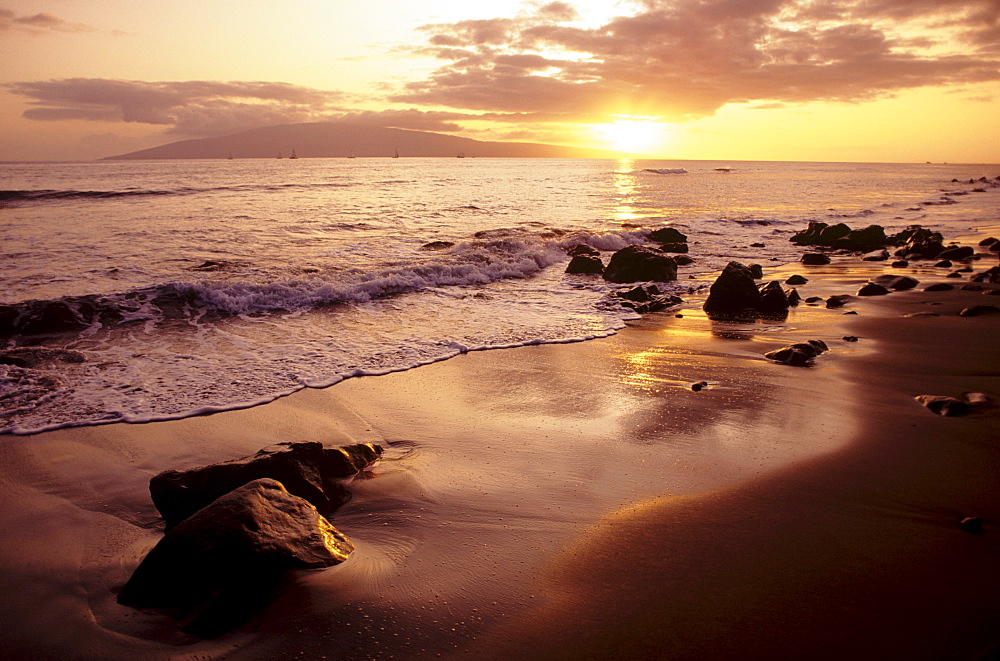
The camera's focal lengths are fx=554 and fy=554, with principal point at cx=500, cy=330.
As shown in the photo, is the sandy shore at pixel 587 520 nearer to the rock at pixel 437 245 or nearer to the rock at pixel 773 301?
the rock at pixel 773 301

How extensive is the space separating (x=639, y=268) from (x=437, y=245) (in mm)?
6899

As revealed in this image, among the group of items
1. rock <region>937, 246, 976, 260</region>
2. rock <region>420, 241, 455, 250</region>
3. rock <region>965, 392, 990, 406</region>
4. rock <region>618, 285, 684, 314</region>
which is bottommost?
rock <region>618, 285, 684, 314</region>

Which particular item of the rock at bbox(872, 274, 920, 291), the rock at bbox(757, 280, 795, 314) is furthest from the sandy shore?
the rock at bbox(872, 274, 920, 291)

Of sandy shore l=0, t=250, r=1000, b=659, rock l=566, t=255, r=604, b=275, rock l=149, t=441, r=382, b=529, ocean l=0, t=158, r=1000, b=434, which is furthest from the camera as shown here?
rock l=566, t=255, r=604, b=275

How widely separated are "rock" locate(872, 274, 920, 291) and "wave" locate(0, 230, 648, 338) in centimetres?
786

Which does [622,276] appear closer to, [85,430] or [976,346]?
[976,346]

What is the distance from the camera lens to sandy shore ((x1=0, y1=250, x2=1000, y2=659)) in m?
2.60

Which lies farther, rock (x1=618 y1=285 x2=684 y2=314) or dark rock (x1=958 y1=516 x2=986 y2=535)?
rock (x1=618 y1=285 x2=684 y2=314)

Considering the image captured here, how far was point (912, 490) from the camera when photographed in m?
3.79

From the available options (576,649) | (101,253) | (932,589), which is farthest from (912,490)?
(101,253)

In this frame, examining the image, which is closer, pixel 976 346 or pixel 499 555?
pixel 499 555

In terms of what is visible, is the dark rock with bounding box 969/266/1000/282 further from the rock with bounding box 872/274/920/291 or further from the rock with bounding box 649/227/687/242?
the rock with bounding box 649/227/687/242

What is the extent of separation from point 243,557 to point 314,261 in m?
12.2

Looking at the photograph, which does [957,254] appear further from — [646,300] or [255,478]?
[255,478]
